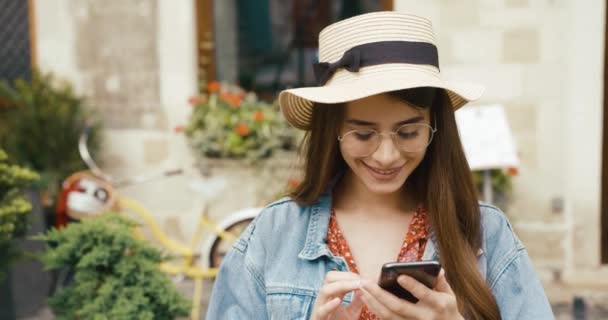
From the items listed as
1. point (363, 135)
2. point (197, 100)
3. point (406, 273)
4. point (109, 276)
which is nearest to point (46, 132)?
point (197, 100)

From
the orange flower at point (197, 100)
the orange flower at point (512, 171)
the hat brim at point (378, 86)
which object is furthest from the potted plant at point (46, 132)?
the hat brim at point (378, 86)

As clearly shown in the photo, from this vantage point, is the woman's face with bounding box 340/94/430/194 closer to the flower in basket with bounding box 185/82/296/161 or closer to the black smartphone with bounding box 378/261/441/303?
the black smartphone with bounding box 378/261/441/303

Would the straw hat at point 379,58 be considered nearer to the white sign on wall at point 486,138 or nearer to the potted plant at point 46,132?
the white sign on wall at point 486,138

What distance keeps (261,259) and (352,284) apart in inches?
12.2

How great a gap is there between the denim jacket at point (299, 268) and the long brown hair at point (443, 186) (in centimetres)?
4

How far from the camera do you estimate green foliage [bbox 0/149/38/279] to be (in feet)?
9.07

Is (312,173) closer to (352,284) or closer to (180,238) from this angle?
(352,284)

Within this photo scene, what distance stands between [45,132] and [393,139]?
13.5ft

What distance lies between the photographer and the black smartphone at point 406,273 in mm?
1351

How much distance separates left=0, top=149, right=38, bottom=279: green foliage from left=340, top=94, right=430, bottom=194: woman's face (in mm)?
1637

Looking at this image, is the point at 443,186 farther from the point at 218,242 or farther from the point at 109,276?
the point at 218,242

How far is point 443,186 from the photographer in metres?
→ 1.67

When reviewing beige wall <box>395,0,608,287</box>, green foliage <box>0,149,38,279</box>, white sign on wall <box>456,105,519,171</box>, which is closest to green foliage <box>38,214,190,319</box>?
green foliage <box>0,149,38,279</box>

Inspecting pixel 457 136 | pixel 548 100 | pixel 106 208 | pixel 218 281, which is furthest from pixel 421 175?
pixel 548 100
